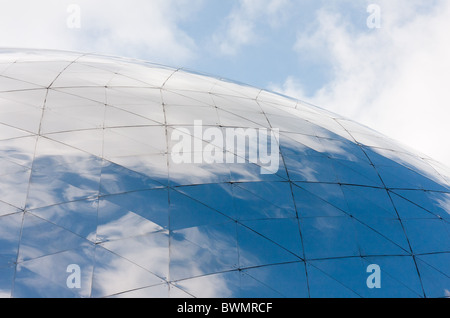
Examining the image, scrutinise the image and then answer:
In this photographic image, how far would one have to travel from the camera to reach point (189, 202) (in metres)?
13.0

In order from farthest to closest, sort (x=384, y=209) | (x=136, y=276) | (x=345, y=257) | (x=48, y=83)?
(x=48, y=83), (x=384, y=209), (x=345, y=257), (x=136, y=276)

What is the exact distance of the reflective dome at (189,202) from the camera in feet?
36.6

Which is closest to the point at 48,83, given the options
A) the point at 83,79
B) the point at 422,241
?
the point at 83,79

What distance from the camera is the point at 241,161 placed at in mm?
14945

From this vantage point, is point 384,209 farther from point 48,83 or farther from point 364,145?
point 48,83

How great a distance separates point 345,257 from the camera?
13266 millimetres

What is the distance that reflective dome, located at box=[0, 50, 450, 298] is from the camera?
11.2 metres

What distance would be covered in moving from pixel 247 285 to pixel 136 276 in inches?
121

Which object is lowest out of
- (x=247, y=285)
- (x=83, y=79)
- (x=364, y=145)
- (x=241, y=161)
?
(x=247, y=285)
